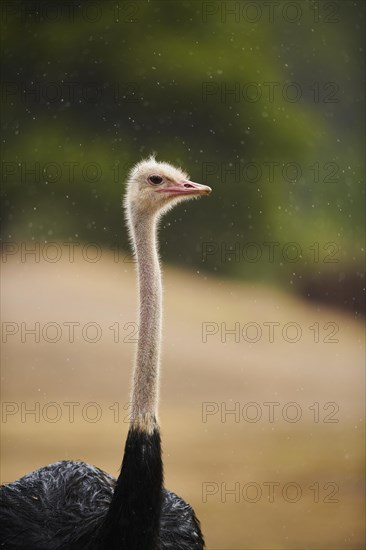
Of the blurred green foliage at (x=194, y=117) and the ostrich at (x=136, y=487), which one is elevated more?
the blurred green foliage at (x=194, y=117)

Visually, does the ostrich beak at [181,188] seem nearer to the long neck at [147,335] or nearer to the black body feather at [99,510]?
the long neck at [147,335]

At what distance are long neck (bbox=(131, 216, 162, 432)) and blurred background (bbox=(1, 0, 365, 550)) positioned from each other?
107 centimetres

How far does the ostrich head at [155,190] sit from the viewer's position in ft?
7.24

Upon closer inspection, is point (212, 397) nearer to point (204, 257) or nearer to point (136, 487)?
point (204, 257)

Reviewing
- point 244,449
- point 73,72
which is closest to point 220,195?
point 73,72

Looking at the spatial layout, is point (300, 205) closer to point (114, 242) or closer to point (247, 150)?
point (247, 150)

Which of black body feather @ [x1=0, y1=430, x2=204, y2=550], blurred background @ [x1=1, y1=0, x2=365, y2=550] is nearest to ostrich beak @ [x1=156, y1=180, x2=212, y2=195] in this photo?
black body feather @ [x1=0, y1=430, x2=204, y2=550]

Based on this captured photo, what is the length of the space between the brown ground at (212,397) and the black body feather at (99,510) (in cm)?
67

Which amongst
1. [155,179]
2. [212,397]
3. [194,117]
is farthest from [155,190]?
[212,397]

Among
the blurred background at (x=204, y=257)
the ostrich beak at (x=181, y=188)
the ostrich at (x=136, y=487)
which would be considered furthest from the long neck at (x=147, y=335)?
the blurred background at (x=204, y=257)

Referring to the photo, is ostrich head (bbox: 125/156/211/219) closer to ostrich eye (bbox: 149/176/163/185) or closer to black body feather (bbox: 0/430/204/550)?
ostrich eye (bbox: 149/176/163/185)

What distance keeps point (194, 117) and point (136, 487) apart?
67.2 inches

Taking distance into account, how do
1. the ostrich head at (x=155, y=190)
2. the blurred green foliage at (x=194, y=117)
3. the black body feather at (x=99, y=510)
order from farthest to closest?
the blurred green foliage at (x=194, y=117)
the ostrich head at (x=155, y=190)
the black body feather at (x=99, y=510)

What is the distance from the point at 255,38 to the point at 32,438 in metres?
1.56
